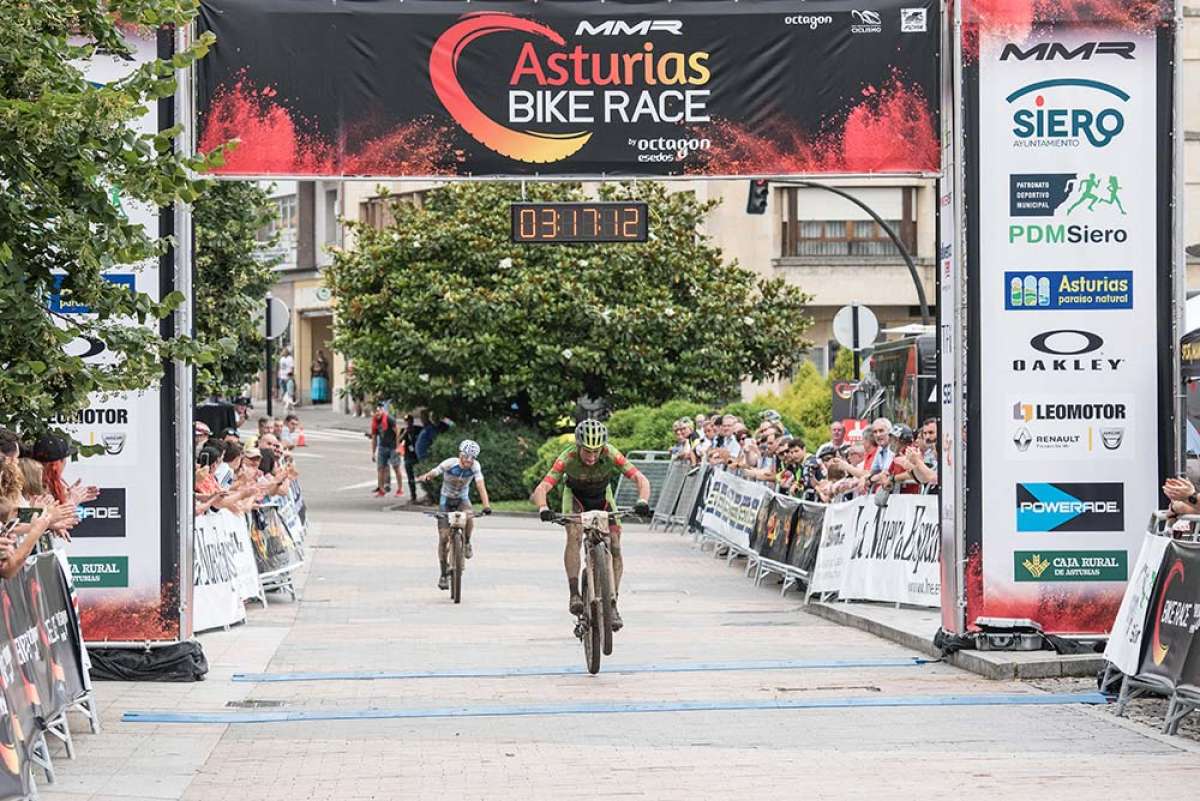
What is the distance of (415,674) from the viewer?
48.3 feet

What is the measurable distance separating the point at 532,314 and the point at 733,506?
10960 millimetres

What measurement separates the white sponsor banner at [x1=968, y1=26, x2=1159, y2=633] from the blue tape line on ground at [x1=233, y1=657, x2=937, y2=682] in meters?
1.06

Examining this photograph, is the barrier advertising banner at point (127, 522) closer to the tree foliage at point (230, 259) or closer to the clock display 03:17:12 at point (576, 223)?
the clock display 03:17:12 at point (576, 223)

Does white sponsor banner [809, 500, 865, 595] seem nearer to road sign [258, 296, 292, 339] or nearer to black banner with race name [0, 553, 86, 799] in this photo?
black banner with race name [0, 553, 86, 799]

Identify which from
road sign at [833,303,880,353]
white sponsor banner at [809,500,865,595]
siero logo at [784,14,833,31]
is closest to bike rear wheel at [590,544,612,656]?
siero logo at [784,14,833,31]

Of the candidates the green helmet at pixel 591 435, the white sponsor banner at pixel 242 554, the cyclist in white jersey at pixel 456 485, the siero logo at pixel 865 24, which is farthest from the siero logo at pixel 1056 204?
the cyclist in white jersey at pixel 456 485

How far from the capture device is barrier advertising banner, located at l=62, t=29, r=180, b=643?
1414cm

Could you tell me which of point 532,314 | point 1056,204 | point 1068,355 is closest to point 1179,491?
point 1068,355

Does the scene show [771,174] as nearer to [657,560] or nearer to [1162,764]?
[1162,764]

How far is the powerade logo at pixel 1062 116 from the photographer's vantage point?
14633 mm

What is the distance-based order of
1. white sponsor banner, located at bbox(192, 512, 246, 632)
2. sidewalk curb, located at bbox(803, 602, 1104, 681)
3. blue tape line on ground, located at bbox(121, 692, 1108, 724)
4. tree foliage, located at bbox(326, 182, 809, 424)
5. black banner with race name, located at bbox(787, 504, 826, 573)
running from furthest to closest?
tree foliage, located at bbox(326, 182, 809, 424), black banner with race name, located at bbox(787, 504, 826, 573), white sponsor banner, located at bbox(192, 512, 246, 632), sidewalk curb, located at bbox(803, 602, 1104, 681), blue tape line on ground, located at bbox(121, 692, 1108, 724)

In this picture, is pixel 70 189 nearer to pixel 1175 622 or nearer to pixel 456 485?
pixel 1175 622

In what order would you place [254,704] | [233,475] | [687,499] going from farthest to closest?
[687,499]
[233,475]
[254,704]

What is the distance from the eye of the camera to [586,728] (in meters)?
11.8
